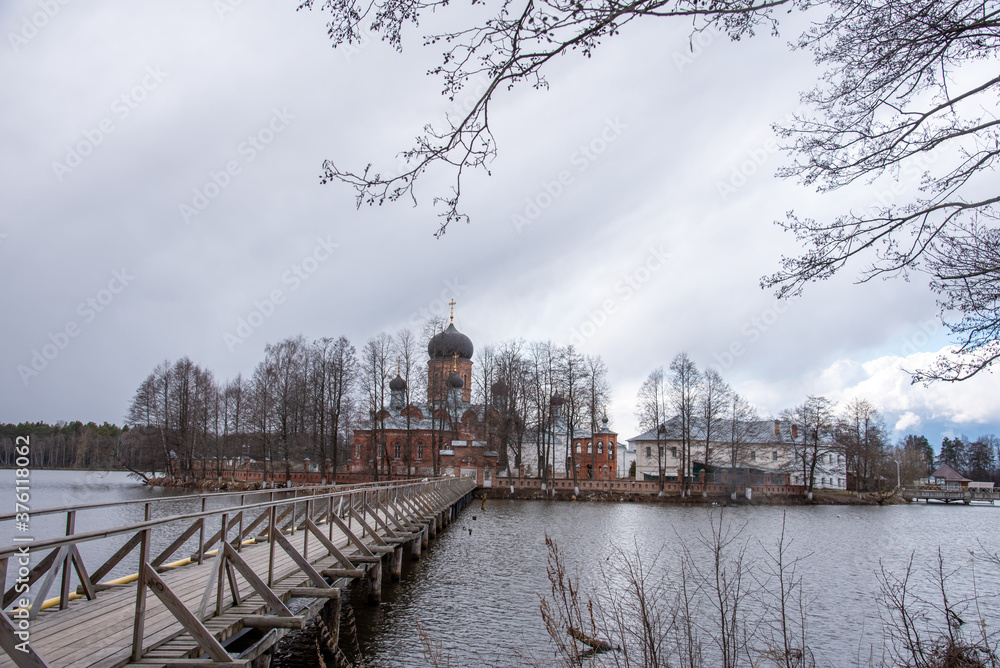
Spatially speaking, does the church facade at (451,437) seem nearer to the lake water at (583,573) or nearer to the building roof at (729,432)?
the building roof at (729,432)

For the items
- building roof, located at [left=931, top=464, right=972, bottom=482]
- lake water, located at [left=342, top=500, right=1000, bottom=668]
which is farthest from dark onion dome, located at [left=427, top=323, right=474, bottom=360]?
building roof, located at [left=931, top=464, right=972, bottom=482]

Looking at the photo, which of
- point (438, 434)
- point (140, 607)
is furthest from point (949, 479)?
point (140, 607)

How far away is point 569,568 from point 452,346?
45473 mm

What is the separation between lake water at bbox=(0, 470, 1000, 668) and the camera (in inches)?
412

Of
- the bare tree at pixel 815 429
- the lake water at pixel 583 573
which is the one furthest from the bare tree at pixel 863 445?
the lake water at pixel 583 573

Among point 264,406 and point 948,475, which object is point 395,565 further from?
point 948,475

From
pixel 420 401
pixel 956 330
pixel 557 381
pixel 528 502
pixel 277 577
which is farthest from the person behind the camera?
pixel 557 381

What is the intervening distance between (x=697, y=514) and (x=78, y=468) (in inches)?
3340

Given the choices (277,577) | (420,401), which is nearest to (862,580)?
(277,577)

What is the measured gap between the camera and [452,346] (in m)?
61.1

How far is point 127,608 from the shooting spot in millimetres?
6184

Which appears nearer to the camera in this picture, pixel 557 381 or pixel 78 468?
pixel 557 381

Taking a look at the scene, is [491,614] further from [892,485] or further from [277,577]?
[892,485]

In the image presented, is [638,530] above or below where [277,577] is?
below
